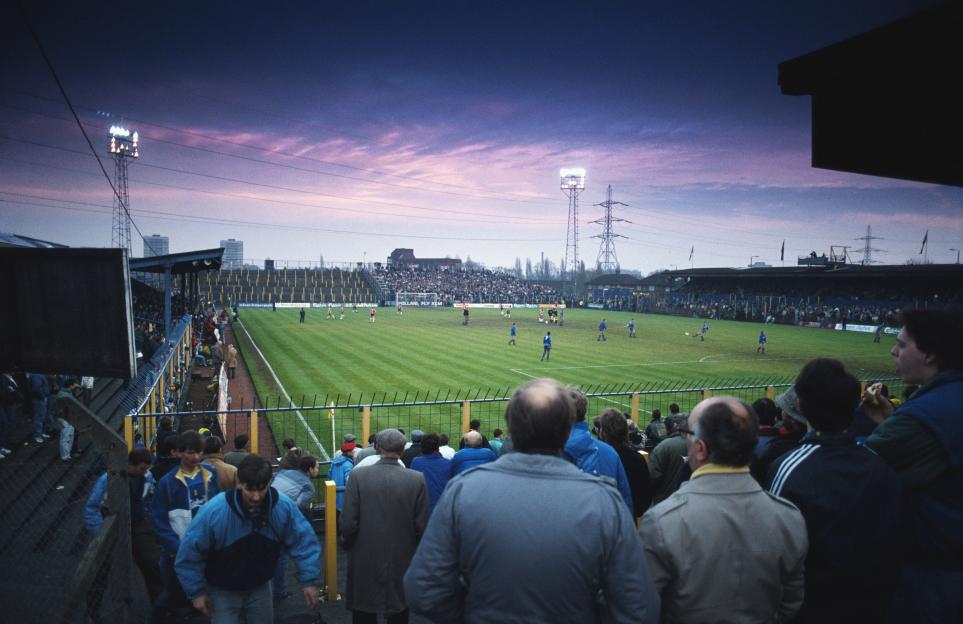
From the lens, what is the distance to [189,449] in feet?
17.1

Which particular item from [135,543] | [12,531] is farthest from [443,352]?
[135,543]

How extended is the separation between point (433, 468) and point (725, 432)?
3.64 meters

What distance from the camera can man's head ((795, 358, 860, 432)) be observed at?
286cm

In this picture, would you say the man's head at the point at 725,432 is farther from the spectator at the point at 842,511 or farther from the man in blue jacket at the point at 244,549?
the man in blue jacket at the point at 244,549

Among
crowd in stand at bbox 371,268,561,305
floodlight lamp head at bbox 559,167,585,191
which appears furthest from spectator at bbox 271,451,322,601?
floodlight lamp head at bbox 559,167,585,191

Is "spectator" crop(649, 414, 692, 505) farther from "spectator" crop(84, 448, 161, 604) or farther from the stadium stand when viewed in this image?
the stadium stand

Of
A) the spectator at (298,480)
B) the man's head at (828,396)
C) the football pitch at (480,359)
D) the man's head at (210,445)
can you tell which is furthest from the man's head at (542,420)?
the football pitch at (480,359)

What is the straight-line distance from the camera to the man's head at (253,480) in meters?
3.84

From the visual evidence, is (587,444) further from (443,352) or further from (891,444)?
(443,352)

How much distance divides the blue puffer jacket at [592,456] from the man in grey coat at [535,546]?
70.0 inches

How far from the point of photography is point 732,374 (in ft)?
86.6

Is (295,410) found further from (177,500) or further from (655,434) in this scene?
(655,434)

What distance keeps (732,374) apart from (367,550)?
25367 mm

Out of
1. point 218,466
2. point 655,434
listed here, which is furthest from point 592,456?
point 655,434
